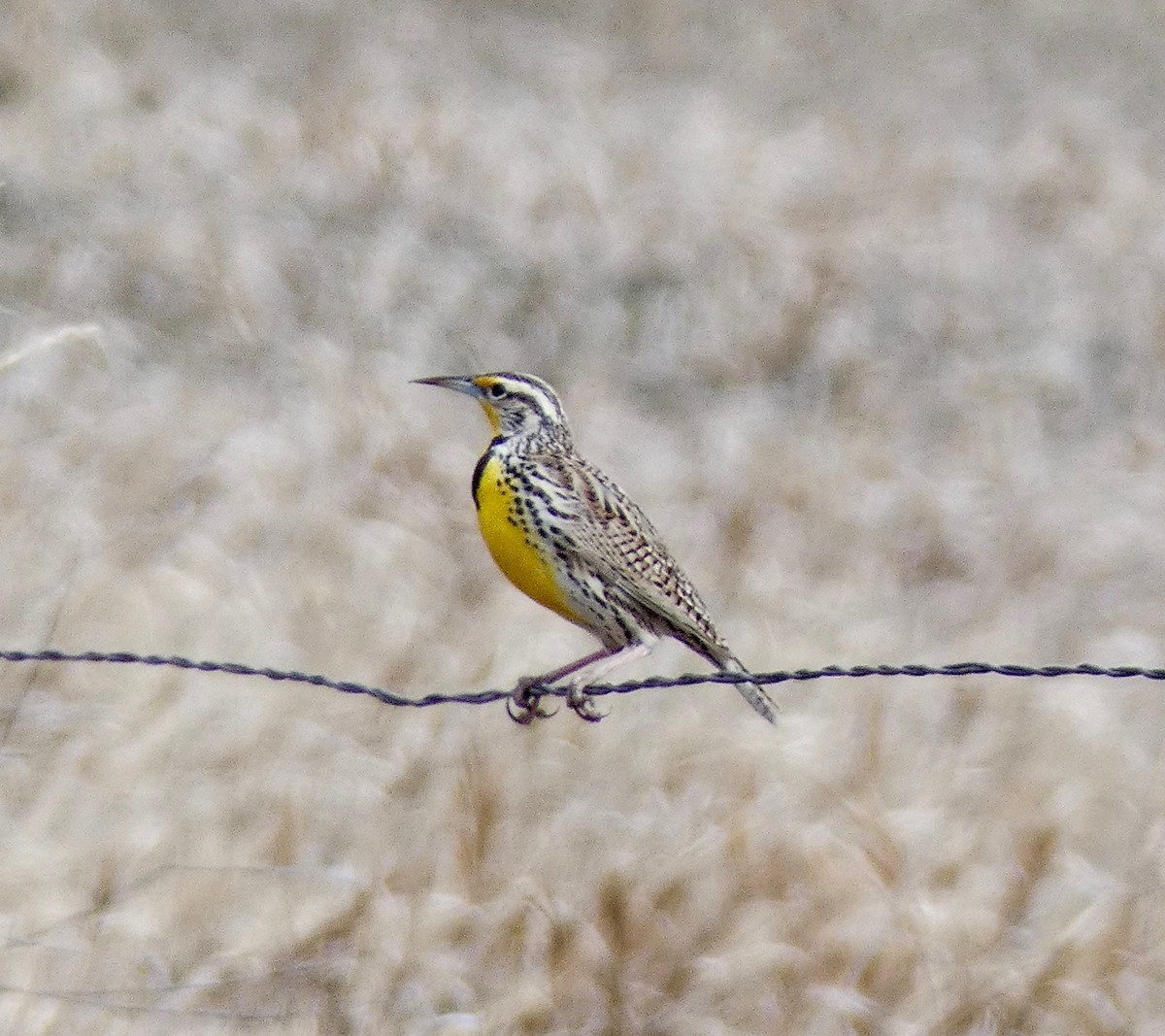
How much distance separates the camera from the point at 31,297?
5.54 m

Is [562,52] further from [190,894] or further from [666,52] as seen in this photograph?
[190,894]

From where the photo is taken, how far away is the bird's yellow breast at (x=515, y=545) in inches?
111

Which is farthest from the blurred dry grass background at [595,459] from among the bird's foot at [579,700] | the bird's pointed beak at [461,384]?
the bird's foot at [579,700]

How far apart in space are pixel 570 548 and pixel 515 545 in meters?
0.08

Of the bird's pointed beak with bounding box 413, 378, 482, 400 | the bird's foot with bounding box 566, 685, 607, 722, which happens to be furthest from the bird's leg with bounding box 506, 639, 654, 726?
the bird's pointed beak with bounding box 413, 378, 482, 400

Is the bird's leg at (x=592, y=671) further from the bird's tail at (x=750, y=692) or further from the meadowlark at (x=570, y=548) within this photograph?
the bird's tail at (x=750, y=692)

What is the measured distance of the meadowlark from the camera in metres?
2.83

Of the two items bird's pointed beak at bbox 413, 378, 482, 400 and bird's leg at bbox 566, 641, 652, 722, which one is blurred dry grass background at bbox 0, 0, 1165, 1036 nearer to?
bird's pointed beak at bbox 413, 378, 482, 400

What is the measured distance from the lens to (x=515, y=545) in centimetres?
283

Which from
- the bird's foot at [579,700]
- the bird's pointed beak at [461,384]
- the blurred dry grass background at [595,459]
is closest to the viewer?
the bird's foot at [579,700]

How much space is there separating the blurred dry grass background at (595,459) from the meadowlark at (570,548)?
2.02 ft

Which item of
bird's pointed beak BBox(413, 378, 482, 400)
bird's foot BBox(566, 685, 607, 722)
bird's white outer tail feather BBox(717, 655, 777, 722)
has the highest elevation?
bird's pointed beak BBox(413, 378, 482, 400)

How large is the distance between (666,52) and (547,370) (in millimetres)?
2701

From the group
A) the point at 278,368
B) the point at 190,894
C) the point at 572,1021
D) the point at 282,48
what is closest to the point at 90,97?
the point at 282,48
